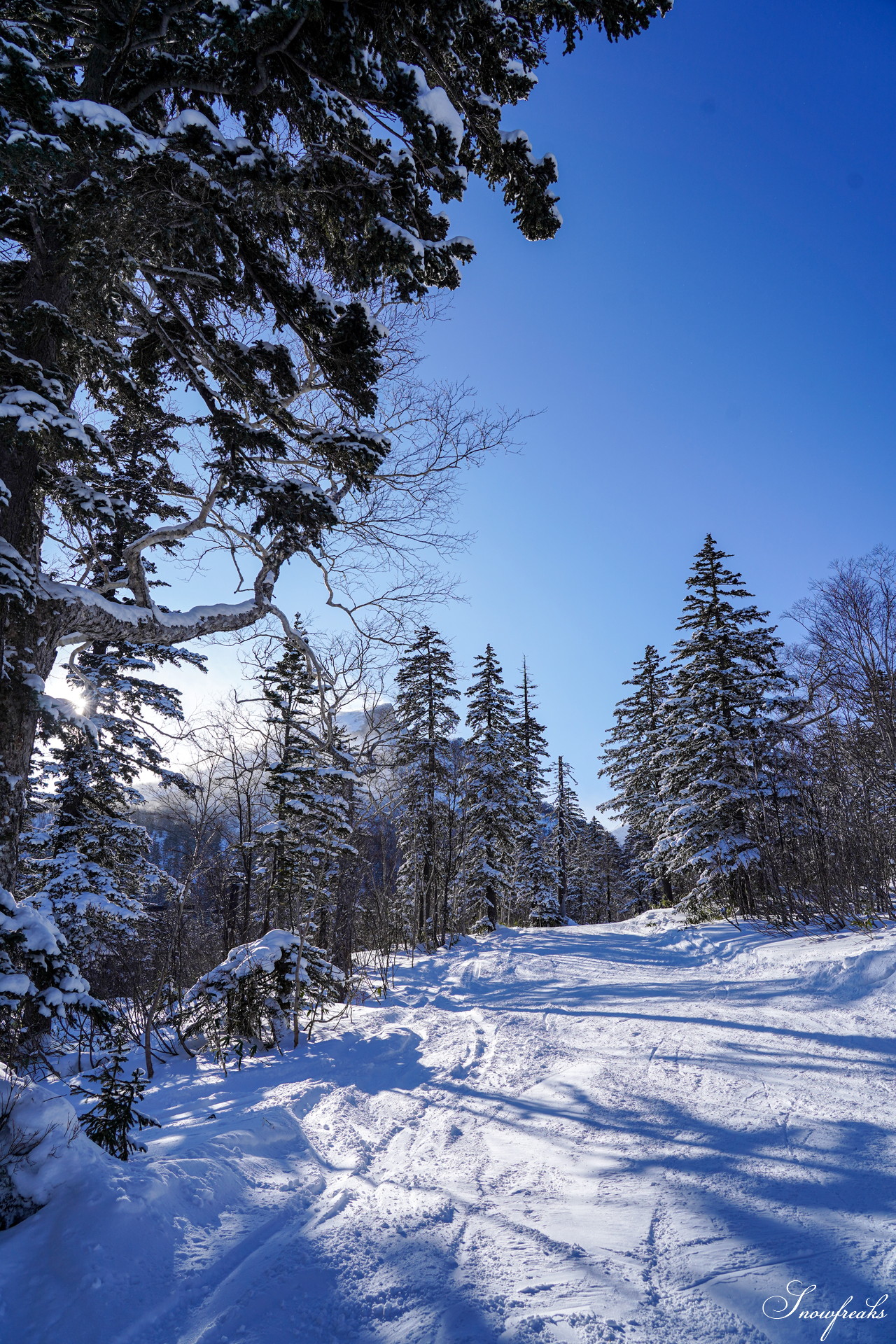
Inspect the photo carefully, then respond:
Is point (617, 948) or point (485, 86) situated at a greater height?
point (485, 86)

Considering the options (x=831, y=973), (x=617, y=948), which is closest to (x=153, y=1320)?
(x=831, y=973)

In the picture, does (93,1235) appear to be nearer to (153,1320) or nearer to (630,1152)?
(153,1320)

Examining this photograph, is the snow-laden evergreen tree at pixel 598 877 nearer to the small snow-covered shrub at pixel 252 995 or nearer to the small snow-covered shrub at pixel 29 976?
the small snow-covered shrub at pixel 252 995

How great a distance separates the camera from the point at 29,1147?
8.30ft

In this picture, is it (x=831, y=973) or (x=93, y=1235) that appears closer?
(x=93, y=1235)

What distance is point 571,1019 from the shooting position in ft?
18.3

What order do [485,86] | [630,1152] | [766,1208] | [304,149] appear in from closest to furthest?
[766,1208]
[630,1152]
[304,149]
[485,86]

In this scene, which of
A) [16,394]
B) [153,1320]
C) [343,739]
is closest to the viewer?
[153,1320]

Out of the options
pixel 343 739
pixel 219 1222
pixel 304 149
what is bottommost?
pixel 219 1222

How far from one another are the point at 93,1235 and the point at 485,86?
7926mm

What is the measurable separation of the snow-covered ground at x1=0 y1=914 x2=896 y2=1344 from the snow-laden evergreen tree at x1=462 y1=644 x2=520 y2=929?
1614 cm
